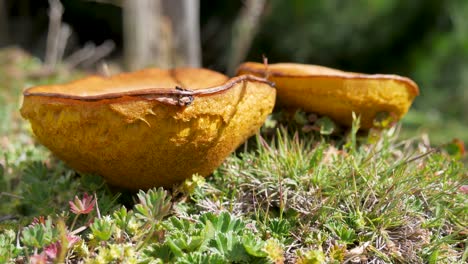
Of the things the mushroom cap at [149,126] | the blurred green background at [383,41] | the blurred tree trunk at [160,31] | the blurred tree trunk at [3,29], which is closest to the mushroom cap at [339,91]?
the mushroom cap at [149,126]

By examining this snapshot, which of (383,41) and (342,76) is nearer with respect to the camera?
(342,76)

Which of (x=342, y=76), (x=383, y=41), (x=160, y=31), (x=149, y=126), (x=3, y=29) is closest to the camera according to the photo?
(x=149, y=126)

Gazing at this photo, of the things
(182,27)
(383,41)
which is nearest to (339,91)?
(182,27)

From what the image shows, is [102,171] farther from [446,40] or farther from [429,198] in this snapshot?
[446,40]

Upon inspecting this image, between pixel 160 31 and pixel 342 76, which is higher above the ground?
pixel 342 76

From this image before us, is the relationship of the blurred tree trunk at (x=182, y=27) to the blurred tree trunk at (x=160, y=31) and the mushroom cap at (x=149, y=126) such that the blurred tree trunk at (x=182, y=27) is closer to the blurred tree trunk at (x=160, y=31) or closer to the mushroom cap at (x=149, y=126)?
the blurred tree trunk at (x=160, y=31)

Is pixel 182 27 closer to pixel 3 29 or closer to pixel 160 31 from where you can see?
pixel 160 31

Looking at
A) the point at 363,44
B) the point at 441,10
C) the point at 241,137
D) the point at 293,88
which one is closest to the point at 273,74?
the point at 293,88
